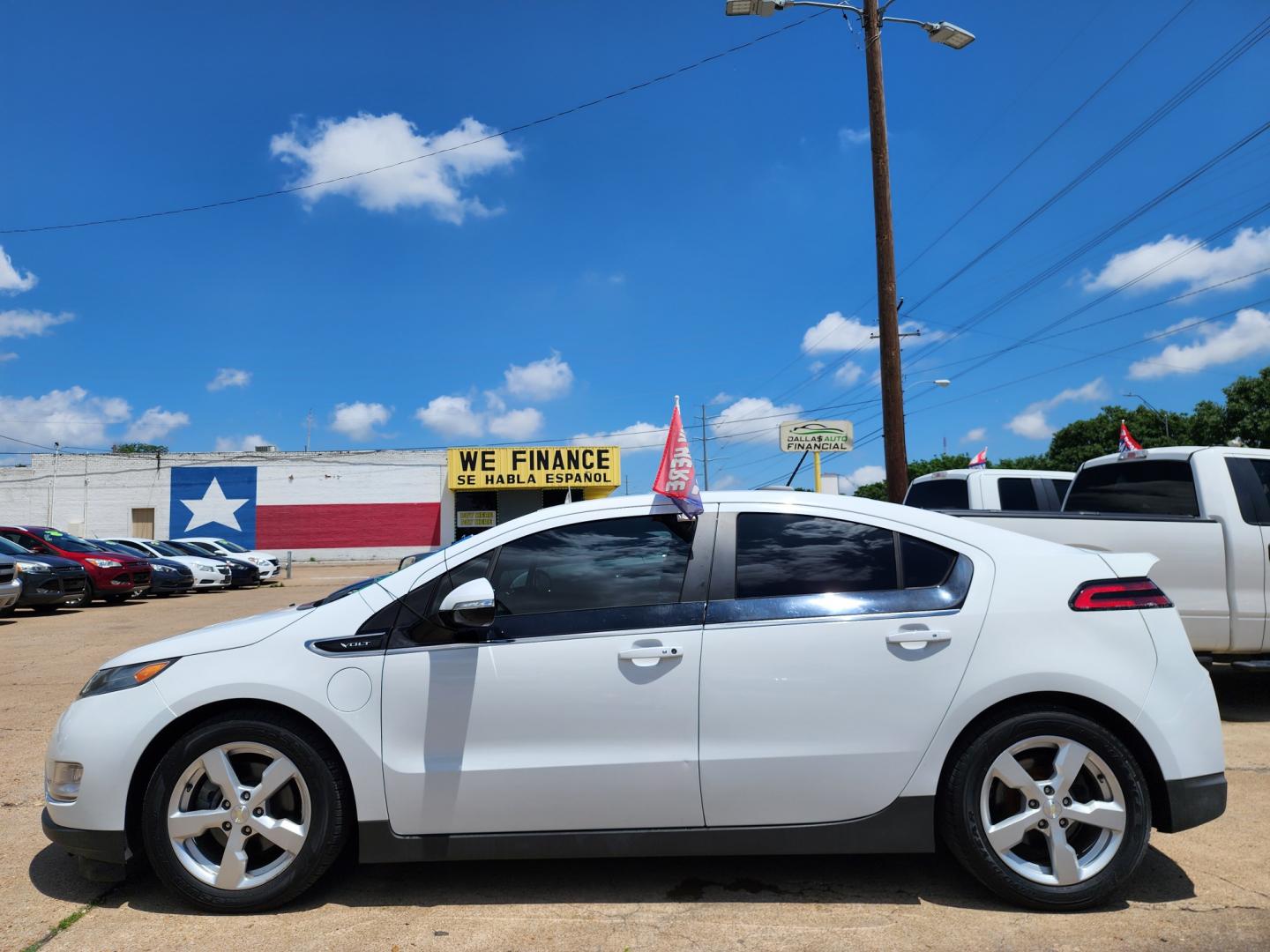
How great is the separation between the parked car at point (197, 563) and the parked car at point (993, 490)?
19.9 meters

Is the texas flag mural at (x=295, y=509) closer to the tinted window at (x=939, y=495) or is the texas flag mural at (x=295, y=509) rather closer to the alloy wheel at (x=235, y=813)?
the tinted window at (x=939, y=495)

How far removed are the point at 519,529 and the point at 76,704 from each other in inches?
75.2

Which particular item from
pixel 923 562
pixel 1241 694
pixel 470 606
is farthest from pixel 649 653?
pixel 1241 694

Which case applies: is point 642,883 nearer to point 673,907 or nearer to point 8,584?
point 673,907

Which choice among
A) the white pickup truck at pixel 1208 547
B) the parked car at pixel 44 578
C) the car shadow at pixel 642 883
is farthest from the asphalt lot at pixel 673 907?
the parked car at pixel 44 578

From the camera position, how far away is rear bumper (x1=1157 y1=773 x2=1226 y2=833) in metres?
3.22

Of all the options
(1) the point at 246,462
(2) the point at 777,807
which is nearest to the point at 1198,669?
(2) the point at 777,807

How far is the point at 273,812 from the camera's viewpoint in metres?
3.32

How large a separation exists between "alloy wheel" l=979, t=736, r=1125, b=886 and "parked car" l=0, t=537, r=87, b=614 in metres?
17.1

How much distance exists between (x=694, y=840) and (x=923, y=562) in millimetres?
1420

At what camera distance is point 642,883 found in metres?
3.55

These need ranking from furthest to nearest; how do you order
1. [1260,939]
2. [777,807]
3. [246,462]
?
1. [246,462]
2. [777,807]
3. [1260,939]

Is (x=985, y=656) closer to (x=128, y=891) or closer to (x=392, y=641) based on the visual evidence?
(x=392, y=641)

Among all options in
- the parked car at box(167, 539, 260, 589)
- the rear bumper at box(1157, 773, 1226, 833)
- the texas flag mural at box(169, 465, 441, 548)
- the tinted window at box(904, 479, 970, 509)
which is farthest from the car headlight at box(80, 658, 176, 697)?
the texas flag mural at box(169, 465, 441, 548)
